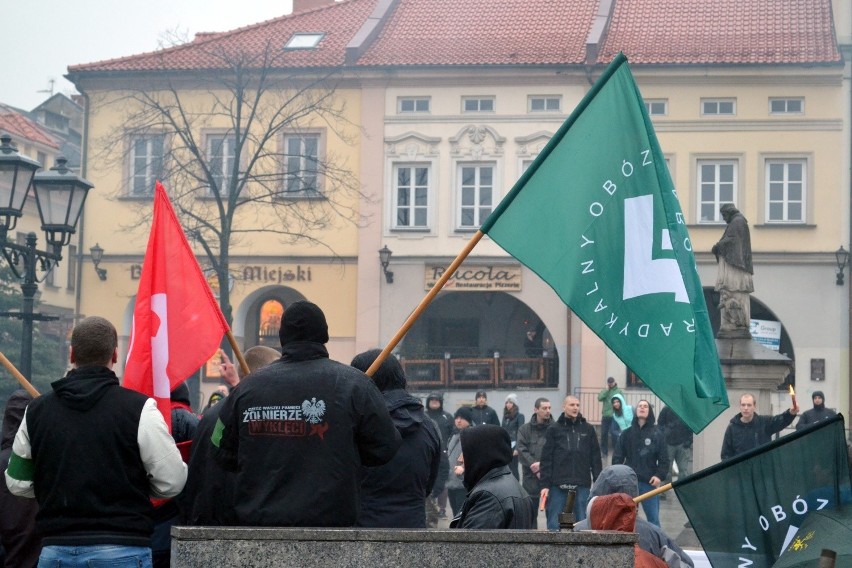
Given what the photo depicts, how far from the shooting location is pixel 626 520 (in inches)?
217

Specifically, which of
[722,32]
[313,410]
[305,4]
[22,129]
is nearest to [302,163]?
[305,4]

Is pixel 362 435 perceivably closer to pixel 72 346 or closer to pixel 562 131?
pixel 72 346

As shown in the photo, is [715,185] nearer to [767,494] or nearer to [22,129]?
[22,129]

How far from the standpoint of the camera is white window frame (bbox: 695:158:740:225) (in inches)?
1393

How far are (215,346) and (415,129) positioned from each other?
29.8 meters

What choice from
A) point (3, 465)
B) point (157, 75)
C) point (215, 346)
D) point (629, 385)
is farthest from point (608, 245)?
point (157, 75)

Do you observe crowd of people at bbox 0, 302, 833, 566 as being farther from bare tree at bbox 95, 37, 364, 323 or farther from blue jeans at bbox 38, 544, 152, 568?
bare tree at bbox 95, 37, 364, 323

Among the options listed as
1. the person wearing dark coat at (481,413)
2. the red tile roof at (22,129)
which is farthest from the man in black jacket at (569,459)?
the red tile roof at (22,129)

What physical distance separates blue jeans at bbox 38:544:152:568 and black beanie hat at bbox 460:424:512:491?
170 cm

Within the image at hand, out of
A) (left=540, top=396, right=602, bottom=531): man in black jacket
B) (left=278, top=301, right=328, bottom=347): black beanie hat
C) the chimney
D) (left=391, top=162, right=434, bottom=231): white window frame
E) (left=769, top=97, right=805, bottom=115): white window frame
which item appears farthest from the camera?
the chimney

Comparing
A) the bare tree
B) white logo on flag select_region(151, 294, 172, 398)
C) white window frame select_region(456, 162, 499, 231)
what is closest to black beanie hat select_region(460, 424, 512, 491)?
white logo on flag select_region(151, 294, 172, 398)

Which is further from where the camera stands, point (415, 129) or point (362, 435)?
point (415, 129)

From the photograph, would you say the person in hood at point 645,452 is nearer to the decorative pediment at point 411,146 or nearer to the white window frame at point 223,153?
the decorative pediment at point 411,146

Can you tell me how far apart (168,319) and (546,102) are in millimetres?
29641
